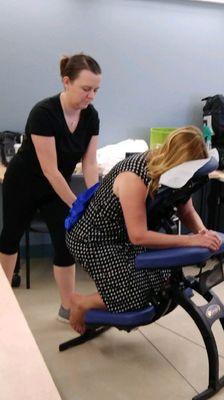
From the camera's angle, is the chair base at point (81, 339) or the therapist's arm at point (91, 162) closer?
the chair base at point (81, 339)

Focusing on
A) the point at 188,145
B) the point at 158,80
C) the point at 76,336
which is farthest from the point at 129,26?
the point at 76,336

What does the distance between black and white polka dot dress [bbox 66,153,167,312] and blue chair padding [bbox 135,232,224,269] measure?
6.9 inches

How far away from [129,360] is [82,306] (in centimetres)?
42

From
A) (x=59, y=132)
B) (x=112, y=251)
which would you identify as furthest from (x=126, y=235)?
→ (x=59, y=132)

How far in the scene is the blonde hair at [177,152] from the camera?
153 centimetres

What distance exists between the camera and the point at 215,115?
3.23 m

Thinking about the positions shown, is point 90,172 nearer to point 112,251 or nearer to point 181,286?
point 112,251

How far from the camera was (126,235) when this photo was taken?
1691 mm

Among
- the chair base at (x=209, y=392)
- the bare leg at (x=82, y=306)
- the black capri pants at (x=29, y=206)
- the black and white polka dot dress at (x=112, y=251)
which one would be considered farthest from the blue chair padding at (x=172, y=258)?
the black capri pants at (x=29, y=206)

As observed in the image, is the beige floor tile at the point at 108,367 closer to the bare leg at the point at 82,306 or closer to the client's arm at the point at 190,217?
the bare leg at the point at 82,306

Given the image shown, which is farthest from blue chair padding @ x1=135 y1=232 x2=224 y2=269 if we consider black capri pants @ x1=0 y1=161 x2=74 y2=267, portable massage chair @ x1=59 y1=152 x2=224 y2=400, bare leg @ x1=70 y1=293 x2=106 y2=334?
black capri pants @ x1=0 y1=161 x2=74 y2=267

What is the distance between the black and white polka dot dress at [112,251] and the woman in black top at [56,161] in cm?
31

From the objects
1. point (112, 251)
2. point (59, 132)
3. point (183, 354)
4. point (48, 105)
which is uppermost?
point (48, 105)

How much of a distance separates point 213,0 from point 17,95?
161 centimetres
